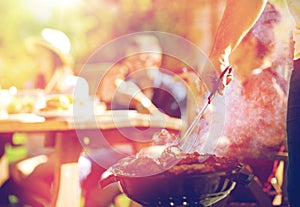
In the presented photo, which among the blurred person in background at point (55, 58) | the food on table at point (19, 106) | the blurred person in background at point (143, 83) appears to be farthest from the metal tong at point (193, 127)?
the blurred person in background at point (55, 58)

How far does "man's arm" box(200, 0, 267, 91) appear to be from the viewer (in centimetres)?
218

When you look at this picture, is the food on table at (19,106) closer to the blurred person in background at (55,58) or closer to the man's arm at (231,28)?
the blurred person in background at (55,58)

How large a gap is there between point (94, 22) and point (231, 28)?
3.48 meters

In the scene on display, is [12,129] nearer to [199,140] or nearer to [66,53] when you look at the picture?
[199,140]

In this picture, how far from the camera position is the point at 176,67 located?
4.32 metres

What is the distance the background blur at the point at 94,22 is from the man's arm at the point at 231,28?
1.38 feet

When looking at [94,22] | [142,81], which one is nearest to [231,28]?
[142,81]

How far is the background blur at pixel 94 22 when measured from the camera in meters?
3.43

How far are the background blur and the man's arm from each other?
0.42 metres

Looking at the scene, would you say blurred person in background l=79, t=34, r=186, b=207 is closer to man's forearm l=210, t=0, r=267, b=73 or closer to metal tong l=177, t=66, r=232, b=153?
metal tong l=177, t=66, r=232, b=153

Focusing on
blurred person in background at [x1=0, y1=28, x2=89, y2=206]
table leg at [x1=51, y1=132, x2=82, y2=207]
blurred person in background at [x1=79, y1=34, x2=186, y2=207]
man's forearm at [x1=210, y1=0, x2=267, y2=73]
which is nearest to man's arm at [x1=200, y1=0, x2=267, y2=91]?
man's forearm at [x1=210, y1=0, x2=267, y2=73]

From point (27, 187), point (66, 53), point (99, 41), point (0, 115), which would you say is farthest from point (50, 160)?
point (99, 41)

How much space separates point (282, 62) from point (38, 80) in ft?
10.6

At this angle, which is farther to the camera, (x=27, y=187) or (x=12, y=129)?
(x=27, y=187)
